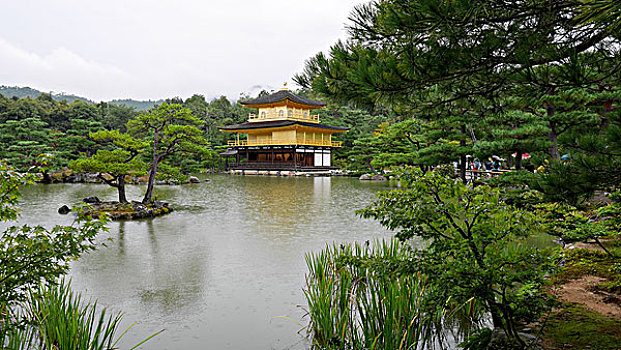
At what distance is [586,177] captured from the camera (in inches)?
68.8

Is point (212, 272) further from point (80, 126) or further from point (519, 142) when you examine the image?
point (80, 126)

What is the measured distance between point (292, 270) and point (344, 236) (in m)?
1.73

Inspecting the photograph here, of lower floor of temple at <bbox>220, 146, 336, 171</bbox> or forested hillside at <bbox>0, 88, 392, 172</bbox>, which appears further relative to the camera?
lower floor of temple at <bbox>220, 146, 336, 171</bbox>

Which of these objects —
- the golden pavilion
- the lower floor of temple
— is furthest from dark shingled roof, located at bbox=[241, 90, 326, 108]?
the lower floor of temple

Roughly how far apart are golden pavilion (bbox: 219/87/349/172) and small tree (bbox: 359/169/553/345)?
751 inches

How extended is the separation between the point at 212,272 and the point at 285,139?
1894 centimetres

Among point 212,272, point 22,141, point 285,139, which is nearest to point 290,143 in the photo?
point 285,139

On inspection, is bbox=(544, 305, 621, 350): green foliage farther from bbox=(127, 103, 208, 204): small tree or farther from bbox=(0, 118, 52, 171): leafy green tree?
bbox=(0, 118, 52, 171): leafy green tree

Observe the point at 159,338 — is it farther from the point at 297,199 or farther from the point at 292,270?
the point at 297,199

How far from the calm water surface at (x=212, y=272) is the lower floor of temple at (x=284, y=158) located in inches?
543

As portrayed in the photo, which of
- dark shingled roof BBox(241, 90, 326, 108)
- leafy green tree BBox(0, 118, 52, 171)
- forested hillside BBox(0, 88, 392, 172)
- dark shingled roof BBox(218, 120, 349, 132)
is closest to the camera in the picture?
leafy green tree BBox(0, 118, 52, 171)

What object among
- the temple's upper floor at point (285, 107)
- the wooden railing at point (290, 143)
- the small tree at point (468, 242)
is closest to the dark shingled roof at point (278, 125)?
the temple's upper floor at point (285, 107)

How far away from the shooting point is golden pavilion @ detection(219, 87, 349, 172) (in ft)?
72.1

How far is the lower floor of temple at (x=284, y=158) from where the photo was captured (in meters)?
21.8
